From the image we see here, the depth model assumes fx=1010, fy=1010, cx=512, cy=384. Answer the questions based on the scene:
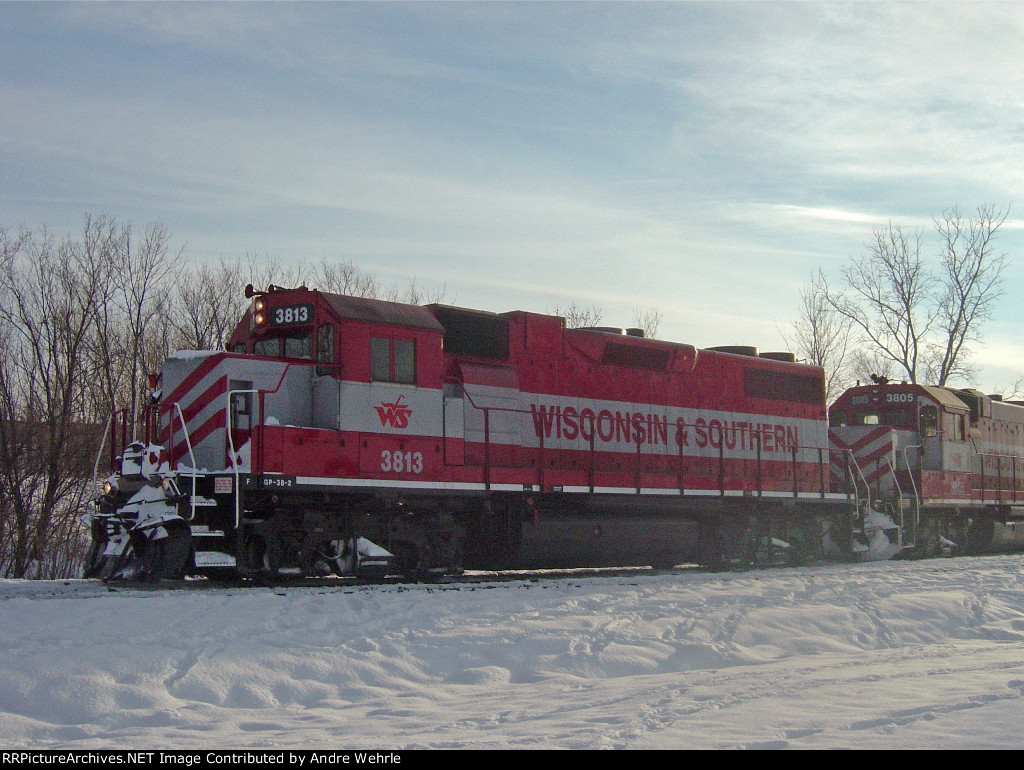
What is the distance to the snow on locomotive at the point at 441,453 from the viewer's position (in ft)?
37.3

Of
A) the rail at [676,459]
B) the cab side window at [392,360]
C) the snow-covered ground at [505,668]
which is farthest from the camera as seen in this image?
the rail at [676,459]

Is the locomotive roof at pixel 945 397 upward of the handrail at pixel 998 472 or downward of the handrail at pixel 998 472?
upward

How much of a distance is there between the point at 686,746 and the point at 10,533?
1869 cm

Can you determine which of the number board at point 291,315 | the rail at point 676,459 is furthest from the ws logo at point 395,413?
the number board at point 291,315

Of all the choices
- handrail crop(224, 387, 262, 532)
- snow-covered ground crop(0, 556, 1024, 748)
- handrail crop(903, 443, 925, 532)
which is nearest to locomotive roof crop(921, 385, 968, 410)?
handrail crop(903, 443, 925, 532)

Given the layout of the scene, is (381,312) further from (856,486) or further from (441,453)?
(856,486)

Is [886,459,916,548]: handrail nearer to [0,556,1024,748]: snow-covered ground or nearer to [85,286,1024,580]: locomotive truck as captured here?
[85,286,1024,580]: locomotive truck

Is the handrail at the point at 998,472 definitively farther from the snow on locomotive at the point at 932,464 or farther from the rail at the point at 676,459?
the rail at the point at 676,459

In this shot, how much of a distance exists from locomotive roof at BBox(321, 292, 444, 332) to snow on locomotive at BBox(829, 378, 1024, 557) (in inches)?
390

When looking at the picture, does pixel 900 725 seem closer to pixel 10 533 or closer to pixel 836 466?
pixel 836 466

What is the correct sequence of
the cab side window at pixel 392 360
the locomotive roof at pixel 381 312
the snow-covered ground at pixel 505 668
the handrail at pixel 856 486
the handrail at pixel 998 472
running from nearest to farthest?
the snow-covered ground at pixel 505 668 → the locomotive roof at pixel 381 312 → the cab side window at pixel 392 360 → the handrail at pixel 856 486 → the handrail at pixel 998 472

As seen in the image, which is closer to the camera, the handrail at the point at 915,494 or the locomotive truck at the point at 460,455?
the locomotive truck at the point at 460,455

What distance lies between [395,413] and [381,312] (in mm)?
1262

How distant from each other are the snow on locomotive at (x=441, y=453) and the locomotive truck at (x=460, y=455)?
27mm
